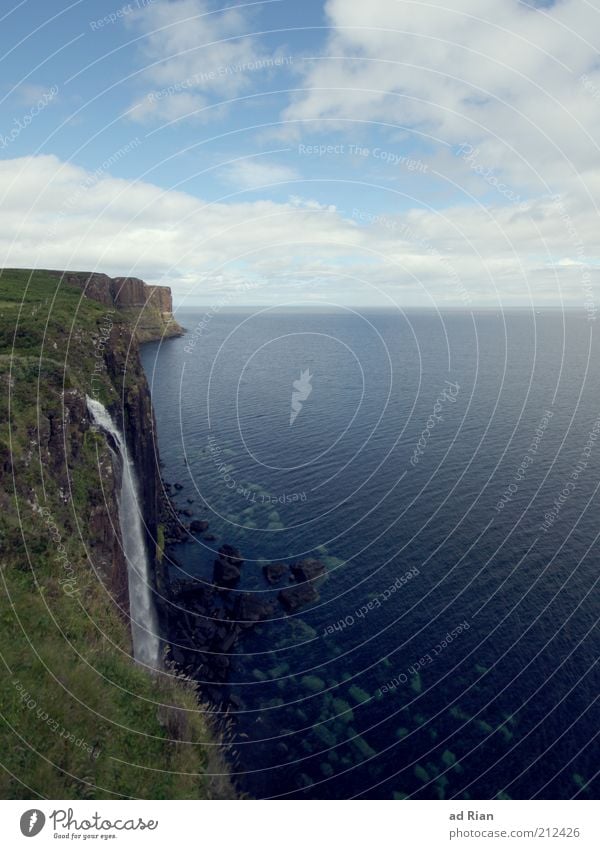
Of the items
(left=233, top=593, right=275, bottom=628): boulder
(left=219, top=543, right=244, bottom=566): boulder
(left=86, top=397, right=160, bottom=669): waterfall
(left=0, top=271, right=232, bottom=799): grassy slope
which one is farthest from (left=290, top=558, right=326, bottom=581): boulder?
(left=0, top=271, right=232, bottom=799): grassy slope

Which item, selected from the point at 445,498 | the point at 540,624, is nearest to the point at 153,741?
the point at 540,624

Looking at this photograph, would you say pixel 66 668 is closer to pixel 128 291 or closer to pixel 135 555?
pixel 135 555

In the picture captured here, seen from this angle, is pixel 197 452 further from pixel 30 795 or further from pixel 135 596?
pixel 30 795

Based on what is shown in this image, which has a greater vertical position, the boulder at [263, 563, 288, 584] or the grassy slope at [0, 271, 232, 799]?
the grassy slope at [0, 271, 232, 799]

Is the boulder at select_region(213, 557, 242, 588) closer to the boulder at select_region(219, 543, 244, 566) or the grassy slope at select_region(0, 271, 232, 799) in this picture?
the boulder at select_region(219, 543, 244, 566)

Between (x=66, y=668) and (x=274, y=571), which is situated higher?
(x=66, y=668)

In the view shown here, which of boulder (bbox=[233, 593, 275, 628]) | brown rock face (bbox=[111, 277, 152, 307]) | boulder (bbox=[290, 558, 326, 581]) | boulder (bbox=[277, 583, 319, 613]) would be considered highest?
brown rock face (bbox=[111, 277, 152, 307])

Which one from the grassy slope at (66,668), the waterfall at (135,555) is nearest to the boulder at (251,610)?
the waterfall at (135,555)

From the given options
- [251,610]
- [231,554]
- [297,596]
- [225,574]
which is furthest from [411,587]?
[231,554]
